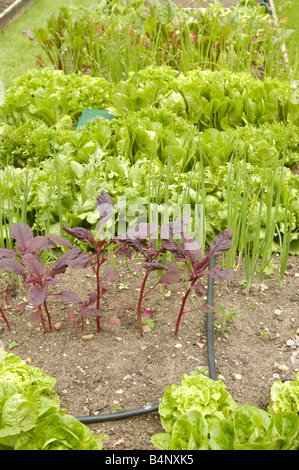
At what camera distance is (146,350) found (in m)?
2.11

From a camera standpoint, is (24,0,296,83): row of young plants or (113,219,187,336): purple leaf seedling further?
(24,0,296,83): row of young plants

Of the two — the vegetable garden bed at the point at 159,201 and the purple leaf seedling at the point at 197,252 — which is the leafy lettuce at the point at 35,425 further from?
the purple leaf seedling at the point at 197,252

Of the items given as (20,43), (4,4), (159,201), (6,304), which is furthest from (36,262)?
(4,4)

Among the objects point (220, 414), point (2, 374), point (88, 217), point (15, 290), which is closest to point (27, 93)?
point (88, 217)

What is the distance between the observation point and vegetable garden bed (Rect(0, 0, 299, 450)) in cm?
200

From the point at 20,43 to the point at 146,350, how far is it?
218 inches

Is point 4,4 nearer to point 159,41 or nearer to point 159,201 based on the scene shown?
point 159,41

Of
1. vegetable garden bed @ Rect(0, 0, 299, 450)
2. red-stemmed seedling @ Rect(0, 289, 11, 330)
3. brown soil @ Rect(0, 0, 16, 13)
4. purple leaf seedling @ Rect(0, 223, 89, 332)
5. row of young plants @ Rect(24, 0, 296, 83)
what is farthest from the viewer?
brown soil @ Rect(0, 0, 16, 13)

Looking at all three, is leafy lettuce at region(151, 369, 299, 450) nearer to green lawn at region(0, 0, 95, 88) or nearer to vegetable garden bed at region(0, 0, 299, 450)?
vegetable garden bed at region(0, 0, 299, 450)

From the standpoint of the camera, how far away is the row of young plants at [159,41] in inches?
179

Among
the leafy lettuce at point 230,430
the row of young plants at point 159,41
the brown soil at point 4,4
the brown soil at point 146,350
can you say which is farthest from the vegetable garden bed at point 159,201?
the brown soil at point 4,4

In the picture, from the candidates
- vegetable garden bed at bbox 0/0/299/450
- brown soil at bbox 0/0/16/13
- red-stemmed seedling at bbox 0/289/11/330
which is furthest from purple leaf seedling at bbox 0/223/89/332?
brown soil at bbox 0/0/16/13

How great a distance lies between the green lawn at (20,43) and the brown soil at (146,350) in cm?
364

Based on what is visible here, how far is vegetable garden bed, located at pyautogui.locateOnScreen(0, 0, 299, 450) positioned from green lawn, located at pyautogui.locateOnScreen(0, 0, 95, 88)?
145 cm
